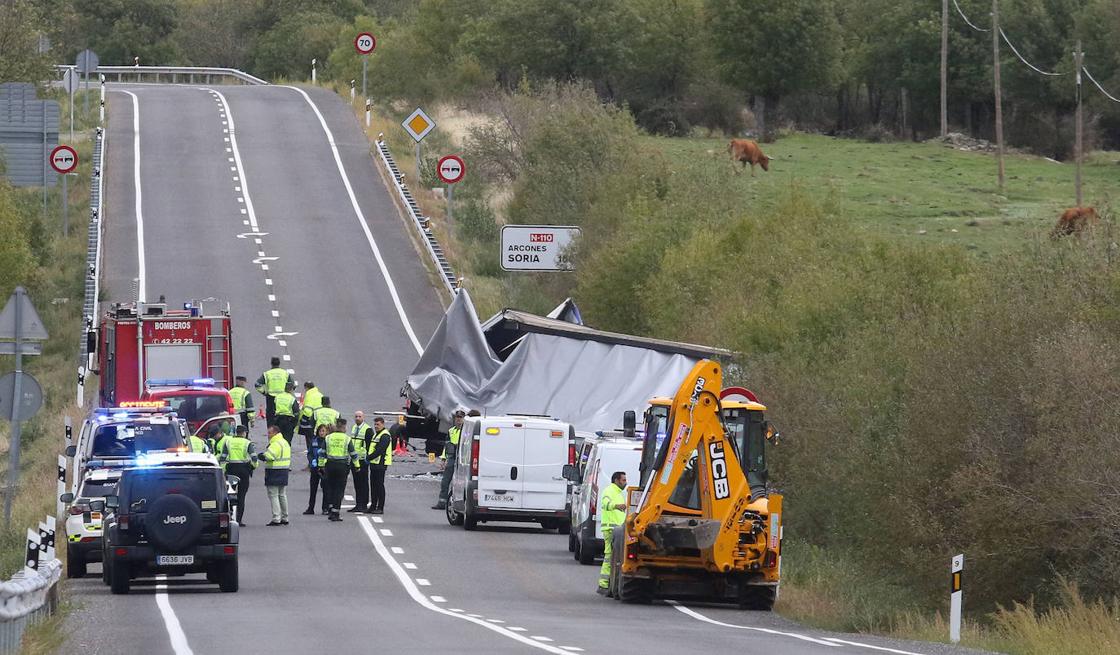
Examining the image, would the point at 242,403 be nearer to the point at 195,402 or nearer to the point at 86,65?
the point at 195,402

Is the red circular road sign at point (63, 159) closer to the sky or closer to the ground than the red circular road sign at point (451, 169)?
closer to the sky

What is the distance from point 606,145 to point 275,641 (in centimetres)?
3633

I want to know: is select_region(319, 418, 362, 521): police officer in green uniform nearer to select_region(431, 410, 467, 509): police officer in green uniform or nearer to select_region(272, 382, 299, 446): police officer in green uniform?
select_region(431, 410, 467, 509): police officer in green uniform

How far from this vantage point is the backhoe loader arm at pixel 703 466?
1958cm

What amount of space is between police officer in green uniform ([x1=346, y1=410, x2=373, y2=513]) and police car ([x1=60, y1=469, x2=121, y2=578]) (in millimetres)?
5636

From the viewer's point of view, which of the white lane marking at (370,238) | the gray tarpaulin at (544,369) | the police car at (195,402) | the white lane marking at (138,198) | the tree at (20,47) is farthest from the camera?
the tree at (20,47)

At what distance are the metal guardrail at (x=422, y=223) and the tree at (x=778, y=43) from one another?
85.3 feet

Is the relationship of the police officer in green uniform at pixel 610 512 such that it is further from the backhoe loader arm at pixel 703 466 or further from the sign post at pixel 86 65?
the sign post at pixel 86 65

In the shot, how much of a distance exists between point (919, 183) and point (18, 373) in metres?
47.4

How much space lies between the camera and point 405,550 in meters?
25.1

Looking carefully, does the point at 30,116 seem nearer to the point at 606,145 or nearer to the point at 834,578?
the point at 606,145

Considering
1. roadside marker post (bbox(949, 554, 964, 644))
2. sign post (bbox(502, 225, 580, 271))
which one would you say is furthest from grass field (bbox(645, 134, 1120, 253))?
roadside marker post (bbox(949, 554, 964, 644))

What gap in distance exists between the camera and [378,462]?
93.5 feet

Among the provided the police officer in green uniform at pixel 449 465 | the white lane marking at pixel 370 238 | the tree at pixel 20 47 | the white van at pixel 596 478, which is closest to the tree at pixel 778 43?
the white lane marking at pixel 370 238
